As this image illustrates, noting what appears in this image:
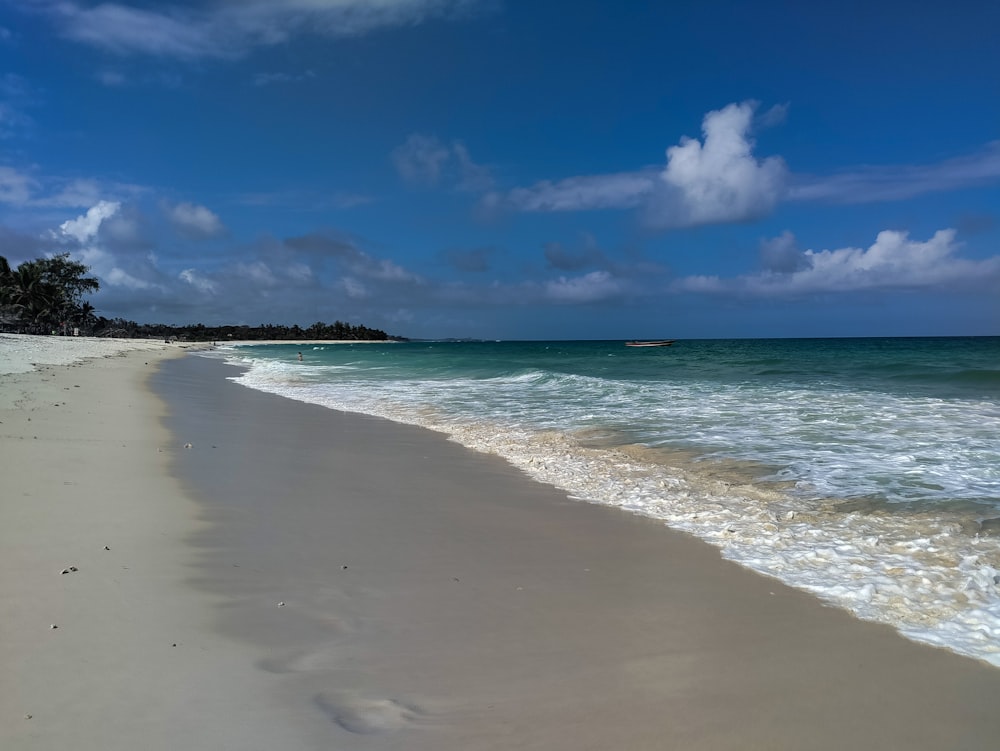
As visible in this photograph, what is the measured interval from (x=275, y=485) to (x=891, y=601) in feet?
21.0

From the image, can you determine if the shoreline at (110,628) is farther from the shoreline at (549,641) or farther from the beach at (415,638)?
the shoreline at (549,641)

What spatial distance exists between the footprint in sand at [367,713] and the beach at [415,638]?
1 cm

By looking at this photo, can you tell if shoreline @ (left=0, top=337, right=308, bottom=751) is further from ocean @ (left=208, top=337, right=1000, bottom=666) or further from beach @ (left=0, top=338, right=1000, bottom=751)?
ocean @ (left=208, top=337, right=1000, bottom=666)

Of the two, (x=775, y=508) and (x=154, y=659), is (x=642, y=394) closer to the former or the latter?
(x=775, y=508)

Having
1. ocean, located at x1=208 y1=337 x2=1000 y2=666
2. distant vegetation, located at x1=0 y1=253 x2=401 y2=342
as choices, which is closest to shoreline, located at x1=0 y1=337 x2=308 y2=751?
ocean, located at x1=208 y1=337 x2=1000 y2=666

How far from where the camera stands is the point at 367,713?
9.47ft

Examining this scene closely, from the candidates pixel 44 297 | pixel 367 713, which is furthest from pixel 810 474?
pixel 44 297

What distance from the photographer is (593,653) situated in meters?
3.54

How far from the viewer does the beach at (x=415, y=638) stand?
2.79 metres

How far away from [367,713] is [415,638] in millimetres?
796

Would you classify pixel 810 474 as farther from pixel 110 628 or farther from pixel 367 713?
pixel 110 628

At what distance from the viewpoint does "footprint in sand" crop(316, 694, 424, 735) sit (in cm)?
279

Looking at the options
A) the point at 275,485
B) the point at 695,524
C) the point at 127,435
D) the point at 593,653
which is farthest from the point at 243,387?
the point at 593,653

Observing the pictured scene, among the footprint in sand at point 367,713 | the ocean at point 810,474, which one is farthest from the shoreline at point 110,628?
the ocean at point 810,474
